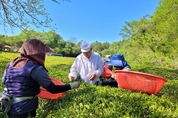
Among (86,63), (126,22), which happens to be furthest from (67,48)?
(86,63)

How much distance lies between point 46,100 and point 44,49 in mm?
1330

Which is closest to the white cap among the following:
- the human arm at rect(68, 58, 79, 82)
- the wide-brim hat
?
the human arm at rect(68, 58, 79, 82)

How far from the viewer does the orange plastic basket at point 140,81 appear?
9.93 feet

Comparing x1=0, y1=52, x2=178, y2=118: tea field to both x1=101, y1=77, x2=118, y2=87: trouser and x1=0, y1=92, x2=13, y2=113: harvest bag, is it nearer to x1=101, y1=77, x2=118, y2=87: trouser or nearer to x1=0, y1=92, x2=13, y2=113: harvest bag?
x1=0, y1=92, x2=13, y2=113: harvest bag

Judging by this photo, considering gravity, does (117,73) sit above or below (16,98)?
above

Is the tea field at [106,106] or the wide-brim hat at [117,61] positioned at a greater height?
the wide-brim hat at [117,61]

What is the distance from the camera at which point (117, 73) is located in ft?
11.1

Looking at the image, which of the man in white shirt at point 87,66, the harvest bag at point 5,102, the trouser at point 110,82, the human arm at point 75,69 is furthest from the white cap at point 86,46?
the harvest bag at point 5,102

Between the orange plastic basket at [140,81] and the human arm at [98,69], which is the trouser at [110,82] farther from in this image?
the orange plastic basket at [140,81]

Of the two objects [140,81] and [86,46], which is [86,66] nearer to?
[86,46]

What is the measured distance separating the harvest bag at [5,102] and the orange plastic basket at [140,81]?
174cm

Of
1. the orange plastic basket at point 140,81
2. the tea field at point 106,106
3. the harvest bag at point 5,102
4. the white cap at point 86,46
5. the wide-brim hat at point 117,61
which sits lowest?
the tea field at point 106,106

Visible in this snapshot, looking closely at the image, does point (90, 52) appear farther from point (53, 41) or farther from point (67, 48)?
point (53, 41)

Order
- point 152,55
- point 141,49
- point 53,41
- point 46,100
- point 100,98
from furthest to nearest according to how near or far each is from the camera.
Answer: point 53,41
point 141,49
point 152,55
point 46,100
point 100,98
